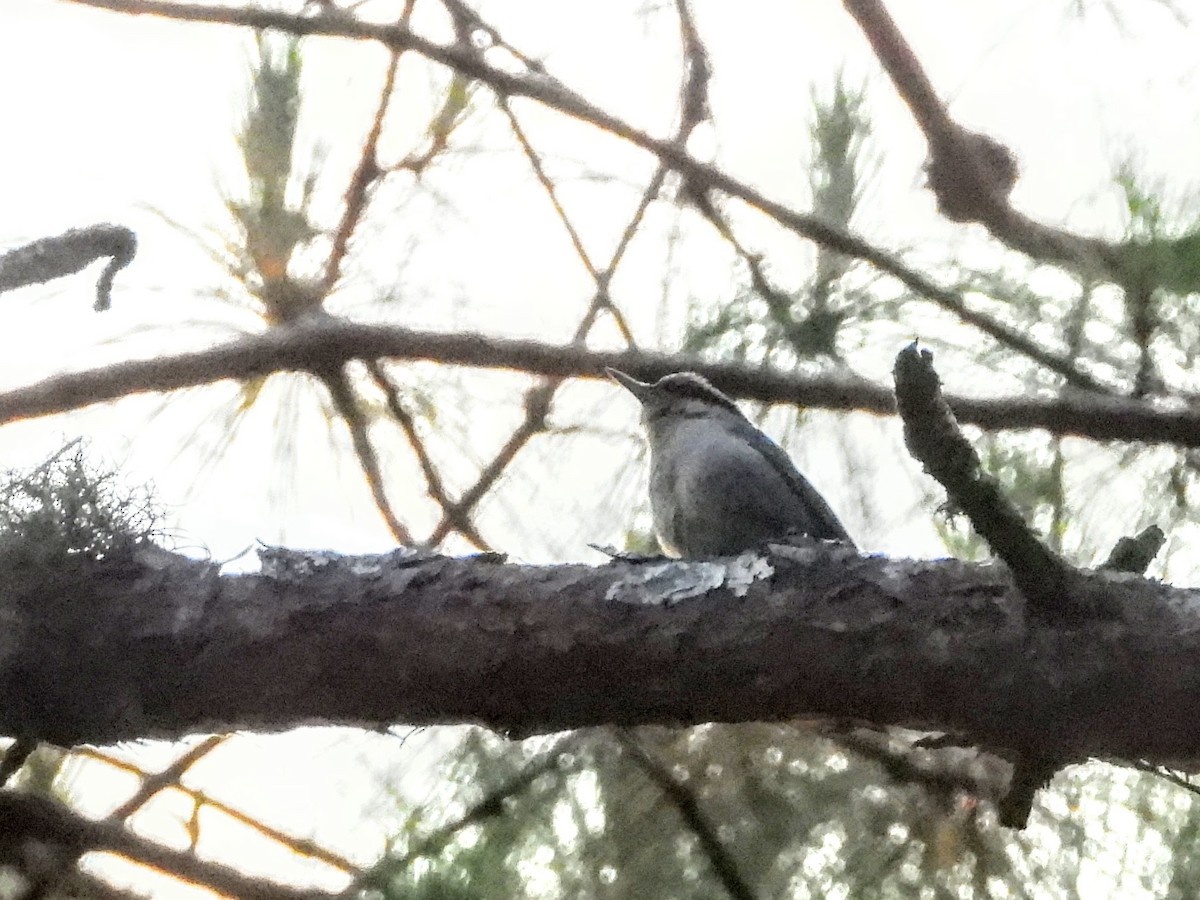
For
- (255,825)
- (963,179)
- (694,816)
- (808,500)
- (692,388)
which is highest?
(963,179)

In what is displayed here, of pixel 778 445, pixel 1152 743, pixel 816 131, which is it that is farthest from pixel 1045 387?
pixel 1152 743

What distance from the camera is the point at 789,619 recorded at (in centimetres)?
104

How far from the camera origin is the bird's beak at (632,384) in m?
1.67

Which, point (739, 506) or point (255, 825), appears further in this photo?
point (739, 506)

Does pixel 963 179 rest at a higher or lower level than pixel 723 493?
higher

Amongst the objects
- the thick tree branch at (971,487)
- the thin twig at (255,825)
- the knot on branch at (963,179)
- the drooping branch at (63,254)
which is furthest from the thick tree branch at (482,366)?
the thick tree branch at (971,487)

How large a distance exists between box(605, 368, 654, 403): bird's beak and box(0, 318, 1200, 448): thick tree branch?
0.01 meters

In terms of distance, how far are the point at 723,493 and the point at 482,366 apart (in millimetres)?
341

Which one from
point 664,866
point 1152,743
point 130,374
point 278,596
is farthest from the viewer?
point 130,374

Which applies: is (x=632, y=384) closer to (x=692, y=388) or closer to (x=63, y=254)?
(x=692, y=388)

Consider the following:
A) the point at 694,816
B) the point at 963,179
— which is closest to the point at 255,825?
the point at 694,816

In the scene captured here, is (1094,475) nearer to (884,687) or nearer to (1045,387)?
(1045,387)

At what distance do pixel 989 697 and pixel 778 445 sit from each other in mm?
803

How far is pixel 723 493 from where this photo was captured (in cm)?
162
